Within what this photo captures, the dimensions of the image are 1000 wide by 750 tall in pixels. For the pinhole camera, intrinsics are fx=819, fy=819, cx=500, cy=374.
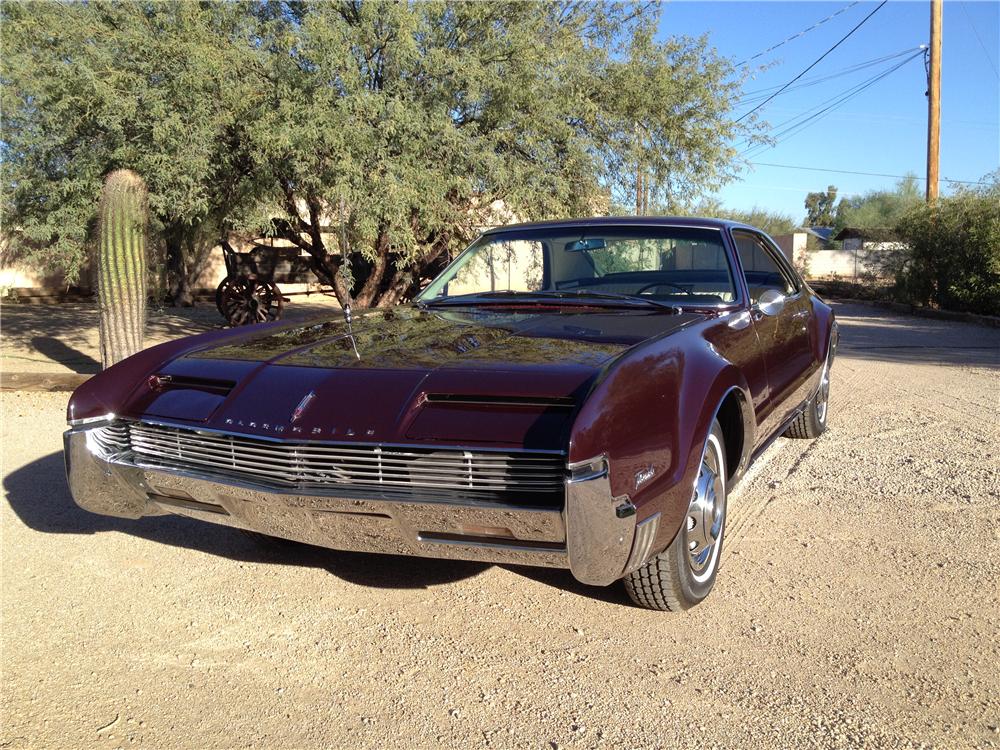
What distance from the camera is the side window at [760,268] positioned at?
4.50m

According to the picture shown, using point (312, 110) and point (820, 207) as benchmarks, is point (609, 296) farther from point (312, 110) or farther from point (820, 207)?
point (820, 207)

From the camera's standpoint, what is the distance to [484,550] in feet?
8.41

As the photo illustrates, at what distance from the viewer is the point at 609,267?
4387 mm

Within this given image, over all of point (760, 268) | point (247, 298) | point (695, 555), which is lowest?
point (695, 555)

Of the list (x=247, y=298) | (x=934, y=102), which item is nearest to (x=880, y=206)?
(x=934, y=102)

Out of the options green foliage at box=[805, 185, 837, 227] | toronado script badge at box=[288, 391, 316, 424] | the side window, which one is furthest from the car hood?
green foliage at box=[805, 185, 837, 227]

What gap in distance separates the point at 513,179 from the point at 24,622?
7.17 meters

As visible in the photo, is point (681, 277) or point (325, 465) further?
point (681, 277)

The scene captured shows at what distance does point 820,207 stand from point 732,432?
98440 mm

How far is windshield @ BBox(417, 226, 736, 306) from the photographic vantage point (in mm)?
4055

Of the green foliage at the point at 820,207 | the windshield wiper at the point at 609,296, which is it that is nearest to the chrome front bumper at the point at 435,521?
the windshield wiper at the point at 609,296

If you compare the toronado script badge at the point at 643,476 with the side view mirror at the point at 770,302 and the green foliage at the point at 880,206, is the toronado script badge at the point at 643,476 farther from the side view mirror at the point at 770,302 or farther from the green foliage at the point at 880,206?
the green foliage at the point at 880,206

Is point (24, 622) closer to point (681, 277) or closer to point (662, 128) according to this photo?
point (681, 277)

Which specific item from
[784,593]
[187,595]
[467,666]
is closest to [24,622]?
[187,595]
